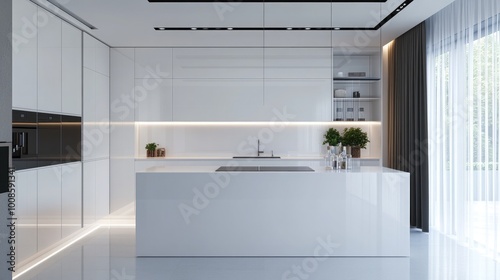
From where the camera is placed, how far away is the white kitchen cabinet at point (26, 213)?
15.1ft

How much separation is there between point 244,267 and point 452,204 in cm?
261

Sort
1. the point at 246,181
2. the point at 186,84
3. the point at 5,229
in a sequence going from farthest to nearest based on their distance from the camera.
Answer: the point at 186,84 → the point at 246,181 → the point at 5,229

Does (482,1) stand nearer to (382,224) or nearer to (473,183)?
(473,183)

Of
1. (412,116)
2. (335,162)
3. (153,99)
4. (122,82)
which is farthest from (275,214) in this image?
(122,82)

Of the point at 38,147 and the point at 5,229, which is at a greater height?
the point at 38,147

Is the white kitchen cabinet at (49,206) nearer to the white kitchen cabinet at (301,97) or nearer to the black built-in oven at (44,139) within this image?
the black built-in oven at (44,139)

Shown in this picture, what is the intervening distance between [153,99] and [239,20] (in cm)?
227

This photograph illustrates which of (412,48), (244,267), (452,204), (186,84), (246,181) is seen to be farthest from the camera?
(186,84)

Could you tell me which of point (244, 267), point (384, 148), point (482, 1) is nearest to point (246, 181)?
point (244, 267)

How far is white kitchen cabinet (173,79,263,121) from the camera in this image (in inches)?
298

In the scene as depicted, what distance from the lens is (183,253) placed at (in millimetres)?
5059

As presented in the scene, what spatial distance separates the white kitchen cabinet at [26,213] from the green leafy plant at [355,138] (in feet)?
14.0

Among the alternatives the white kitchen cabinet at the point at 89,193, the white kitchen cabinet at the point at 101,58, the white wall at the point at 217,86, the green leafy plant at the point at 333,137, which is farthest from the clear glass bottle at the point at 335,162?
the white kitchen cabinet at the point at 101,58

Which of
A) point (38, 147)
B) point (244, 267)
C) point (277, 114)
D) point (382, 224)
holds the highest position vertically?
point (277, 114)
